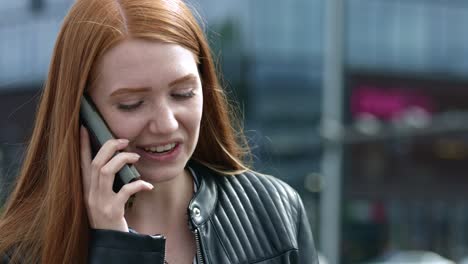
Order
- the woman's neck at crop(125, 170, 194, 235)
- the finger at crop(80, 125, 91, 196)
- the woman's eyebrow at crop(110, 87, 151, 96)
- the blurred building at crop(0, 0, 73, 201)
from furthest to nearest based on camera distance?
the blurred building at crop(0, 0, 73, 201), the woman's neck at crop(125, 170, 194, 235), the finger at crop(80, 125, 91, 196), the woman's eyebrow at crop(110, 87, 151, 96)

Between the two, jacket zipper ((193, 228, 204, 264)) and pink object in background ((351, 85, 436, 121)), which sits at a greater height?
jacket zipper ((193, 228, 204, 264))

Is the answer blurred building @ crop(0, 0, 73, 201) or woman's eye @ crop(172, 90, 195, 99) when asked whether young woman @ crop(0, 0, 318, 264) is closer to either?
woman's eye @ crop(172, 90, 195, 99)

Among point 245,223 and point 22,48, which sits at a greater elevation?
point 245,223

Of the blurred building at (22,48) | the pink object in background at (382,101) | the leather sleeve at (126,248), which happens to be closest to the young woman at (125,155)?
the leather sleeve at (126,248)

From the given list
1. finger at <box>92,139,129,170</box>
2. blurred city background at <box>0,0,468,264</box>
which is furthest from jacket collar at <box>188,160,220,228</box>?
blurred city background at <box>0,0,468,264</box>

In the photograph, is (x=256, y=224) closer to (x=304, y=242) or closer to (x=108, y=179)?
(x=304, y=242)

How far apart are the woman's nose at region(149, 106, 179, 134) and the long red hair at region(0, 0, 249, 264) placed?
0.58 ft

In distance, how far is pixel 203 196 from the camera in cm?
269

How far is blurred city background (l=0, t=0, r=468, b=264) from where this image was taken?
27.2m

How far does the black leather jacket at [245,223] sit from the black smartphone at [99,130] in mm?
144

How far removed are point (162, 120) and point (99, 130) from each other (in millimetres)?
184

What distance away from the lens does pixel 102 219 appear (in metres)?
2.43

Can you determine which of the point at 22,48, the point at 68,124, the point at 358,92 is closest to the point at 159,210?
the point at 68,124

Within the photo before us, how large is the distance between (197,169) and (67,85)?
20.2 inches
